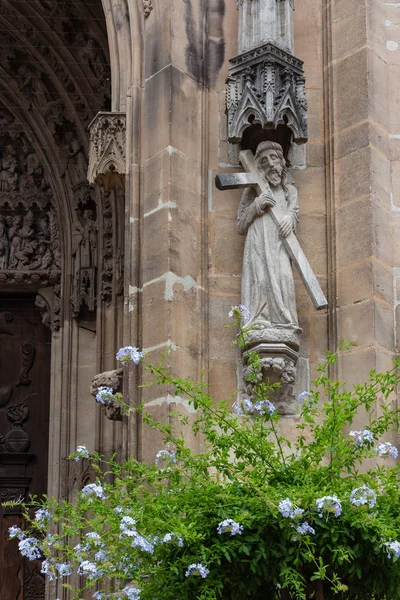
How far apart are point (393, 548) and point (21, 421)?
7.02 metres

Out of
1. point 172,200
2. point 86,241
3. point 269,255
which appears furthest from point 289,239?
point 86,241

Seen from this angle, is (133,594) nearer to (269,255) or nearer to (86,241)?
(269,255)

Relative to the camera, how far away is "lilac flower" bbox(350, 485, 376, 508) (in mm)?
7980

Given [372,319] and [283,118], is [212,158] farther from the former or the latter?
[372,319]

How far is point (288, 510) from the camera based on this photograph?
7.88 m

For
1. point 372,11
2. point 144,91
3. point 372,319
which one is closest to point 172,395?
point 372,319

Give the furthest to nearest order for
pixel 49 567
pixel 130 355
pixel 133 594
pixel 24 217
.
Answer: pixel 24 217, pixel 49 567, pixel 130 355, pixel 133 594

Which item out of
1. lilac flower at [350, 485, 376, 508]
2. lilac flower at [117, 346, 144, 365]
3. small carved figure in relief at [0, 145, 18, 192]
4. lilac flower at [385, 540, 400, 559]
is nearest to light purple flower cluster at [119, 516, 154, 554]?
lilac flower at [117, 346, 144, 365]

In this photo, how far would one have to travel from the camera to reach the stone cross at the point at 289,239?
10.3 m

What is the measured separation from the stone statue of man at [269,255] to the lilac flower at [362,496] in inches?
84.9

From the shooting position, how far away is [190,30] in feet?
36.1

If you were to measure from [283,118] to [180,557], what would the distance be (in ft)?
11.7

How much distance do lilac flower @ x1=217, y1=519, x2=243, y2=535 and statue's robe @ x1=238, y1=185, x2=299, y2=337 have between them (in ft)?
7.52

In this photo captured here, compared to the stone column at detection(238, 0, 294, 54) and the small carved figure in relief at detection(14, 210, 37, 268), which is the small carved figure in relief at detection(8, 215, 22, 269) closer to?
the small carved figure in relief at detection(14, 210, 37, 268)
